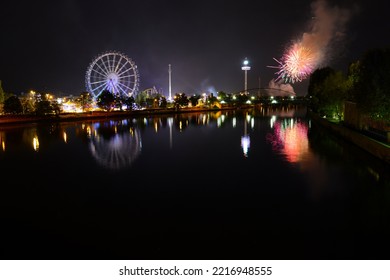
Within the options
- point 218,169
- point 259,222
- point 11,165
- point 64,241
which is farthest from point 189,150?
point 64,241

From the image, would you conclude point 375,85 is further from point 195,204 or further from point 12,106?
point 12,106

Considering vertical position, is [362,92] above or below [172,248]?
above

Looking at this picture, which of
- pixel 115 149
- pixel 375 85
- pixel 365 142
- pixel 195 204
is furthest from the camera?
pixel 115 149

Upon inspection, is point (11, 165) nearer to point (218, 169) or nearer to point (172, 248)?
point (218, 169)

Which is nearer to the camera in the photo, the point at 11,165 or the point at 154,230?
the point at 154,230

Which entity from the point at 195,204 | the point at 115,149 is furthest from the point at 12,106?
the point at 195,204

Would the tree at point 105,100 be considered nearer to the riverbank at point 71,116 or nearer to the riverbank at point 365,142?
the riverbank at point 71,116
